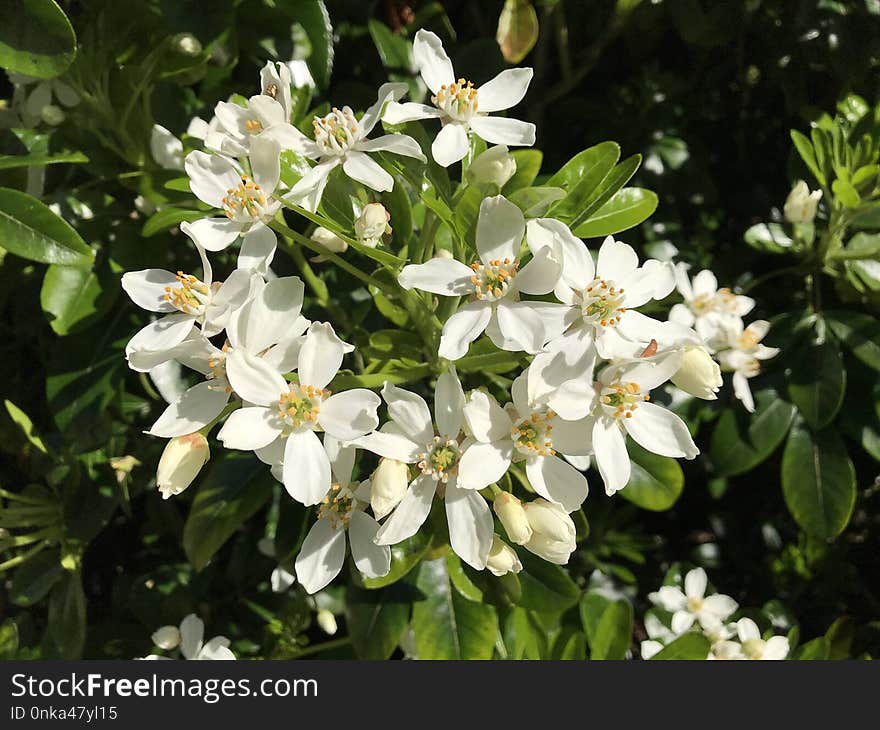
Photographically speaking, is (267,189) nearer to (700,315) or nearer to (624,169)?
(624,169)

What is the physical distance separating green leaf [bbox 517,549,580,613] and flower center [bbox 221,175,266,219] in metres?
0.83

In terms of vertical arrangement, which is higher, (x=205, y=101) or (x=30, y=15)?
(x=30, y=15)

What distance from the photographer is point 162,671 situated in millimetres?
1672

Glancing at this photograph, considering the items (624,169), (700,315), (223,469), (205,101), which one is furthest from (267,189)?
(700,315)

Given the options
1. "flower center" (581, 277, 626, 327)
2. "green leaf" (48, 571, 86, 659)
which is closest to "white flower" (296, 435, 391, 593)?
"flower center" (581, 277, 626, 327)

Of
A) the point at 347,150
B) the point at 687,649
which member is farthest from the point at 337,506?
the point at 687,649

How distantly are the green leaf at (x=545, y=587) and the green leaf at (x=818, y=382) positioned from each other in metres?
0.78

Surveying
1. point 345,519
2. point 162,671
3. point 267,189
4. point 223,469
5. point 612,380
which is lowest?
point 162,671

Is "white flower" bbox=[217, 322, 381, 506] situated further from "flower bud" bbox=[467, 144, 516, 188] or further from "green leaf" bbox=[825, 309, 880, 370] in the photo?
"green leaf" bbox=[825, 309, 880, 370]

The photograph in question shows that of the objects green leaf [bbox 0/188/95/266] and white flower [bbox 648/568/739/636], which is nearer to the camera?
green leaf [bbox 0/188/95/266]

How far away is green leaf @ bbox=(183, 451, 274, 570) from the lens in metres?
1.44

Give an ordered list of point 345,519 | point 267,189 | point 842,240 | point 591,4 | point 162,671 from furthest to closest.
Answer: point 591,4 → point 842,240 → point 162,671 → point 345,519 → point 267,189

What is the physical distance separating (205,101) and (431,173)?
0.92m

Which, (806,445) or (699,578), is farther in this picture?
(699,578)
